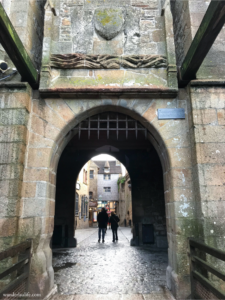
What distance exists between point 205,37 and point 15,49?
225 centimetres

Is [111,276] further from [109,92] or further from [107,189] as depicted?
[107,189]

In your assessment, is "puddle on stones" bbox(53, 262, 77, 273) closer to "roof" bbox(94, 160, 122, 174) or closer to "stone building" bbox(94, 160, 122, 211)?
"stone building" bbox(94, 160, 122, 211)

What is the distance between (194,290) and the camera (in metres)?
2.97

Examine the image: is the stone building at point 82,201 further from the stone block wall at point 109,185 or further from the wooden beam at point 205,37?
the wooden beam at point 205,37

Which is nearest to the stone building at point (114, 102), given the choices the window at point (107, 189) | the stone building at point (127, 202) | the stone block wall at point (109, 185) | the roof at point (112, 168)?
the stone building at point (127, 202)

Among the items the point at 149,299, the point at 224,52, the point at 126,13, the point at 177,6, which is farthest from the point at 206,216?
the point at 177,6

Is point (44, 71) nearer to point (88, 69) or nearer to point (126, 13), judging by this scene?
point (88, 69)

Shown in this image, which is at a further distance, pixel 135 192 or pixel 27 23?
Result: pixel 135 192

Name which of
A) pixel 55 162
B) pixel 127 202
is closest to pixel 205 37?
pixel 55 162

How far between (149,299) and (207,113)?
8.74ft

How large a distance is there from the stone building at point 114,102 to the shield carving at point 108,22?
0.02 m

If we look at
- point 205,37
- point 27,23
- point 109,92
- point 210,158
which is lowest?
point 210,158

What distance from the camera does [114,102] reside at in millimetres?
3768

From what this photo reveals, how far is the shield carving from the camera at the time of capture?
4.02 metres
